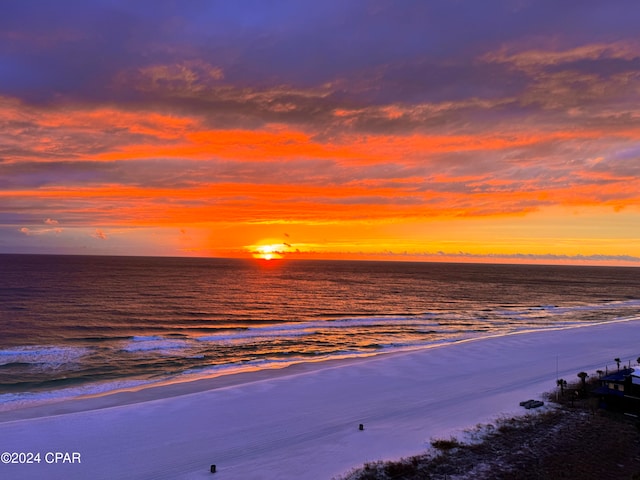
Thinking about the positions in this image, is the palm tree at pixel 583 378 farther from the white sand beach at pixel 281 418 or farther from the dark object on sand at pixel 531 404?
the dark object on sand at pixel 531 404

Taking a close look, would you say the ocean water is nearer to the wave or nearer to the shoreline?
the wave

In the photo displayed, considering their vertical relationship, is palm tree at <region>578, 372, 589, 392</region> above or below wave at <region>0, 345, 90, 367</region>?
below

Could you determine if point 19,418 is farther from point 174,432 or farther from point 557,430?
point 557,430

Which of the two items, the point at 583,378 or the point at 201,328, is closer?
the point at 583,378

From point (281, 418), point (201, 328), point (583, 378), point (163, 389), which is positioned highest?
point (201, 328)

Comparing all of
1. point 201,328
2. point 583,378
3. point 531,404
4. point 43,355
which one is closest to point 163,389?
point 43,355

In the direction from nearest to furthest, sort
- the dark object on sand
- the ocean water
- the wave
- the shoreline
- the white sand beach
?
the white sand beach < the dark object on sand < the shoreline < the ocean water < the wave

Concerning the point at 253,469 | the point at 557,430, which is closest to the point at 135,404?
the point at 253,469

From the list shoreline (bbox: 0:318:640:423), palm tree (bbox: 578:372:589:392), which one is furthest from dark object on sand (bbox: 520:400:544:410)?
shoreline (bbox: 0:318:640:423)

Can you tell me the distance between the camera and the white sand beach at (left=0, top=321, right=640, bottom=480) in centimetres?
1683

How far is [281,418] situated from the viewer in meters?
21.8

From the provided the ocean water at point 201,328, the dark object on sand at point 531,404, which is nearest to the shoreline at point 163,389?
the ocean water at point 201,328

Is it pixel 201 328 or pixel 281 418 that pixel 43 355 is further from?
pixel 281 418

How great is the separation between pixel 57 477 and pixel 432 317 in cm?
5401
